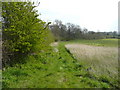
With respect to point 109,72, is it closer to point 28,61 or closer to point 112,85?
point 112,85

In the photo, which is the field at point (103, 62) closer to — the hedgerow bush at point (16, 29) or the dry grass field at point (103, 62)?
the dry grass field at point (103, 62)

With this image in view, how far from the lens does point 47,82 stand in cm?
544

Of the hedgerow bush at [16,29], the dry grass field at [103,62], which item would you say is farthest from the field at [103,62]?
the hedgerow bush at [16,29]

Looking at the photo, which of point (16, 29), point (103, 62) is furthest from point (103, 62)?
point (16, 29)

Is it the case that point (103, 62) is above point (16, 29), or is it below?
below

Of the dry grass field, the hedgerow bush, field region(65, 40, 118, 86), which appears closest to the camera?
field region(65, 40, 118, 86)

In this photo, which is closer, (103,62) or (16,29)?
(16,29)

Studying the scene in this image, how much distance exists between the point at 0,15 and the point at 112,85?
279 inches

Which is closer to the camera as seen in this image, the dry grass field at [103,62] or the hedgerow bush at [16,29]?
the dry grass field at [103,62]

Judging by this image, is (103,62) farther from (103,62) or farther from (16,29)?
(16,29)

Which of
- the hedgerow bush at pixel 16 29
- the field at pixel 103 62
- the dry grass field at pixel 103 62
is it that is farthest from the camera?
the hedgerow bush at pixel 16 29

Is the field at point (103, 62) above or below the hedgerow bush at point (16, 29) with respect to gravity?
below

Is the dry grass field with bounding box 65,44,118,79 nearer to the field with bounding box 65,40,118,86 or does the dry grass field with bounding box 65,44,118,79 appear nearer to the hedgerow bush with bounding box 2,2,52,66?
the field with bounding box 65,40,118,86

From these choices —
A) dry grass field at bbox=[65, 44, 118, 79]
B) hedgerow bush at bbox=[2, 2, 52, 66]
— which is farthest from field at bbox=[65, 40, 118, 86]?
hedgerow bush at bbox=[2, 2, 52, 66]
